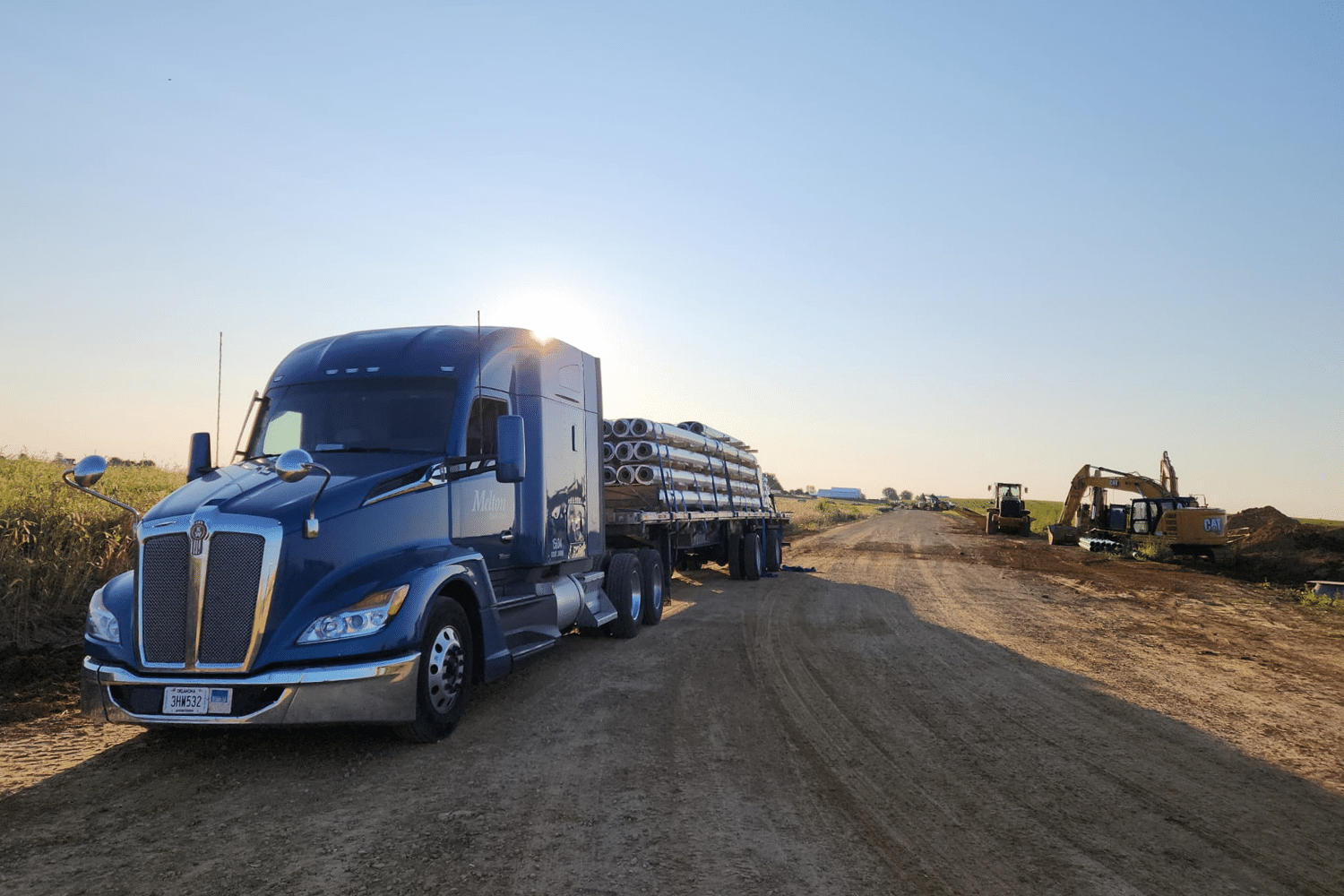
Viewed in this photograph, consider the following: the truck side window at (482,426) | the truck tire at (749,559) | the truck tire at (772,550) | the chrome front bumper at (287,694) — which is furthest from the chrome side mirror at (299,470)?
the truck tire at (772,550)

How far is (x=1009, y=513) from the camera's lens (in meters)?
42.6

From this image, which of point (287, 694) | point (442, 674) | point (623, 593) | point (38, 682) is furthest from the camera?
point (623, 593)

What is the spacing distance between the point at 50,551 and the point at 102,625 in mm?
5109

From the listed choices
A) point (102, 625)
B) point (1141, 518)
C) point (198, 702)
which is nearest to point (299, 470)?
point (198, 702)

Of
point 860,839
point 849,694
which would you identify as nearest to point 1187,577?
point 849,694

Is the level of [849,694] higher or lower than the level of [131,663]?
lower

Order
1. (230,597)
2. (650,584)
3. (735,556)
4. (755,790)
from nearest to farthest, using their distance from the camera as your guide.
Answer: (755,790), (230,597), (650,584), (735,556)

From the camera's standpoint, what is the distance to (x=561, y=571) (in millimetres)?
8680

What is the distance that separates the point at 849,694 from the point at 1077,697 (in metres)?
2.10

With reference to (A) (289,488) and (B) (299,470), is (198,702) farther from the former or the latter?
(B) (299,470)

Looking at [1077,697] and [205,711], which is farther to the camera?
[1077,697]

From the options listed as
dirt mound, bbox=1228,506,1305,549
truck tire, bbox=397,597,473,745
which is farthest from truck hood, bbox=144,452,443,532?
dirt mound, bbox=1228,506,1305,549

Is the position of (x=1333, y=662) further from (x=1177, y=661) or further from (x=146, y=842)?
(x=146, y=842)

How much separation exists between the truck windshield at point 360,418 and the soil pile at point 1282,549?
2112cm
